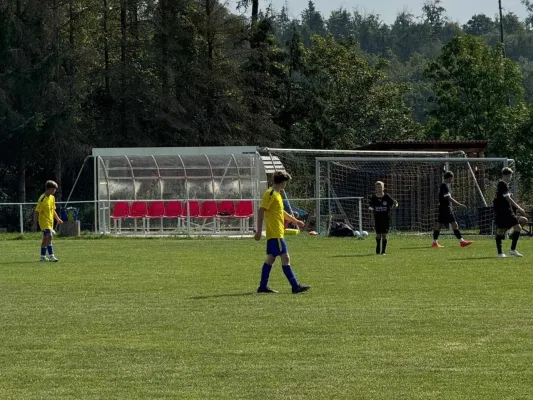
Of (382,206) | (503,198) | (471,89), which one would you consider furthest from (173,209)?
(471,89)

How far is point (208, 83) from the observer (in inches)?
2389

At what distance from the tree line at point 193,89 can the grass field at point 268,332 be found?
33.0 m

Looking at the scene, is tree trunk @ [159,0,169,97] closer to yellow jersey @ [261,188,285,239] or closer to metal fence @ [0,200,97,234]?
metal fence @ [0,200,97,234]

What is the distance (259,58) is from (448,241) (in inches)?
1312

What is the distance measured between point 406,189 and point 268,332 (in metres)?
29.7

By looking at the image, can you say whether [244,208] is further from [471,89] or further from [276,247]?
[471,89]

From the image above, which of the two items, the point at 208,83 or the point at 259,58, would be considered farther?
the point at 259,58

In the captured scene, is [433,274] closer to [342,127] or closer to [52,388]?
[52,388]

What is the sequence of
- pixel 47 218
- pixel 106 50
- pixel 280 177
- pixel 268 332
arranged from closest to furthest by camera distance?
1. pixel 268 332
2. pixel 280 177
3. pixel 47 218
4. pixel 106 50

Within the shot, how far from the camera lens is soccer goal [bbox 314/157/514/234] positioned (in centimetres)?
3922

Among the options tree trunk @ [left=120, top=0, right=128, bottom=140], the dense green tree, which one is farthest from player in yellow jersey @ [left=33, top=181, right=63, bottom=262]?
the dense green tree

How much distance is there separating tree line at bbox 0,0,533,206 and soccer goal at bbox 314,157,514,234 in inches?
658

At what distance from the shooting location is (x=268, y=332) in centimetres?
1297

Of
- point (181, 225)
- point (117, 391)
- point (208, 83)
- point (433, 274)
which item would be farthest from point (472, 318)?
point (208, 83)
